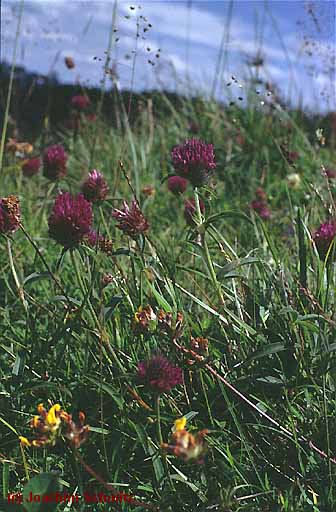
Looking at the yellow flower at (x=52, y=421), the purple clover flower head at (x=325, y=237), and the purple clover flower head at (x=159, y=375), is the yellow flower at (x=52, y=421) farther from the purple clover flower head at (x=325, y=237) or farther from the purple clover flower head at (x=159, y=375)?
the purple clover flower head at (x=325, y=237)

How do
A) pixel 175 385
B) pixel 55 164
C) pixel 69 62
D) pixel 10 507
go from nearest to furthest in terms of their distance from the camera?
pixel 10 507
pixel 175 385
pixel 55 164
pixel 69 62

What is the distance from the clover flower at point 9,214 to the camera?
4.54 ft

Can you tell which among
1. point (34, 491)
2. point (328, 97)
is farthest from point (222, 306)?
point (328, 97)

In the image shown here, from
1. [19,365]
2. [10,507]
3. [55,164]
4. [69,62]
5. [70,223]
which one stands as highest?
[69,62]

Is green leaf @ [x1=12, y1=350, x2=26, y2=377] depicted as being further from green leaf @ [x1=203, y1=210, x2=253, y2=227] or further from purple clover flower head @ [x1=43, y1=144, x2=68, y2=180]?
purple clover flower head @ [x1=43, y1=144, x2=68, y2=180]

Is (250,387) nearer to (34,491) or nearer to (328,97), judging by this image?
(34,491)

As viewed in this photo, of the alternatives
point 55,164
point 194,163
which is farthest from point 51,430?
point 55,164

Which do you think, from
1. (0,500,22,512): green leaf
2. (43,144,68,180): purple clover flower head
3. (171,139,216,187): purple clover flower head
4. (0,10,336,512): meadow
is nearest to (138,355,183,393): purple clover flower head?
(0,10,336,512): meadow

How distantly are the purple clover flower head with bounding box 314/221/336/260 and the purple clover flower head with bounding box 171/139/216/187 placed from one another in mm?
309

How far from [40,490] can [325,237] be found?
0.79 meters

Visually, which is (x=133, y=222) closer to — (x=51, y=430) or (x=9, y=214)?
(x=9, y=214)

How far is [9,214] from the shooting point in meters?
1.39

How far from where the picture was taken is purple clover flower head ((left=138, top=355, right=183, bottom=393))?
3.49 ft

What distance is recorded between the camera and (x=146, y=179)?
340 centimetres
